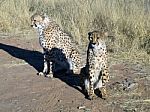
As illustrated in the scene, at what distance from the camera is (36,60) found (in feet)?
28.3

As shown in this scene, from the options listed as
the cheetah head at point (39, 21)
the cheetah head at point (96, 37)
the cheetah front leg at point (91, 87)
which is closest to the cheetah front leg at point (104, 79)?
the cheetah front leg at point (91, 87)

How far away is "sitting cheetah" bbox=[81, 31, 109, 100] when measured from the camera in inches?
237

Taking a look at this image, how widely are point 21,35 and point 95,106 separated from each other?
496 centimetres

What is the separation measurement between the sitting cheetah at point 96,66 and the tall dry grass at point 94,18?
2354mm

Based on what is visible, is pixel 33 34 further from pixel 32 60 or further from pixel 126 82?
pixel 126 82

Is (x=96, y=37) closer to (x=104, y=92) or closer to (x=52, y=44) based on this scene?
(x=104, y=92)

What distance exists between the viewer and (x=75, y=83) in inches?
276

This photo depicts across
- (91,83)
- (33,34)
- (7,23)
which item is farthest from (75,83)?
(7,23)

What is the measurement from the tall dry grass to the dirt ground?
1177 mm

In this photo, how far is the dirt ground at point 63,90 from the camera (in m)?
5.94

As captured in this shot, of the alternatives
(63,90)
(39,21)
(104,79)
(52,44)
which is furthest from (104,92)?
(39,21)

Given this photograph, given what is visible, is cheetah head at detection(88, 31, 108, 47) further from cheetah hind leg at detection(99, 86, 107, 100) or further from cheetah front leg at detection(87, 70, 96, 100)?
cheetah hind leg at detection(99, 86, 107, 100)

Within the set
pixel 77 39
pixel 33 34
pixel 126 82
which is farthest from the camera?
pixel 33 34

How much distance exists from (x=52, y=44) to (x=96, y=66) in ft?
5.47
